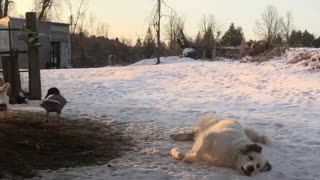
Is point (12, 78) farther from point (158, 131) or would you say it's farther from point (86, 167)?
point (86, 167)

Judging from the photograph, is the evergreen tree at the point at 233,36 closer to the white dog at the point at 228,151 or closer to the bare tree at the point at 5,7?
the bare tree at the point at 5,7

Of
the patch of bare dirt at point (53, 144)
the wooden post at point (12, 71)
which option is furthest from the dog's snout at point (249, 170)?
the wooden post at point (12, 71)

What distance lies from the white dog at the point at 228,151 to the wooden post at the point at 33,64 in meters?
7.59

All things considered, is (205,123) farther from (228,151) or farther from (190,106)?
(190,106)

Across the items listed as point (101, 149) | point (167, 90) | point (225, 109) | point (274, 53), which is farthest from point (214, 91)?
point (101, 149)

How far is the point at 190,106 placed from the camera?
13.8 meters

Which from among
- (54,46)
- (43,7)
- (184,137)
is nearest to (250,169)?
(184,137)

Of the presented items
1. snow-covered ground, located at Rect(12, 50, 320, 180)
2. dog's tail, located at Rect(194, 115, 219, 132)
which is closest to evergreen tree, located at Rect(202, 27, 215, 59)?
snow-covered ground, located at Rect(12, 50, 320, 180)

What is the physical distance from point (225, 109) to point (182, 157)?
630cm

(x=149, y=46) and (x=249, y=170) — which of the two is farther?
(x=149, y=46)

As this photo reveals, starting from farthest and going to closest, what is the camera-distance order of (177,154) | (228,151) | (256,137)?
(256,137) → (177,154) → (228,151)

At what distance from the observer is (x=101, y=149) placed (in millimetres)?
8078

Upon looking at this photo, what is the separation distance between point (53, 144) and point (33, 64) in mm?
6468

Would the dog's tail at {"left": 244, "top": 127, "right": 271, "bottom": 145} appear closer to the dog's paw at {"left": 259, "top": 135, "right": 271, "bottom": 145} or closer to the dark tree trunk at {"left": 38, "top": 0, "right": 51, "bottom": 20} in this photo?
the dog's paw at {"left": 259, "top": 135, "right": 271, "bottom": 145}
